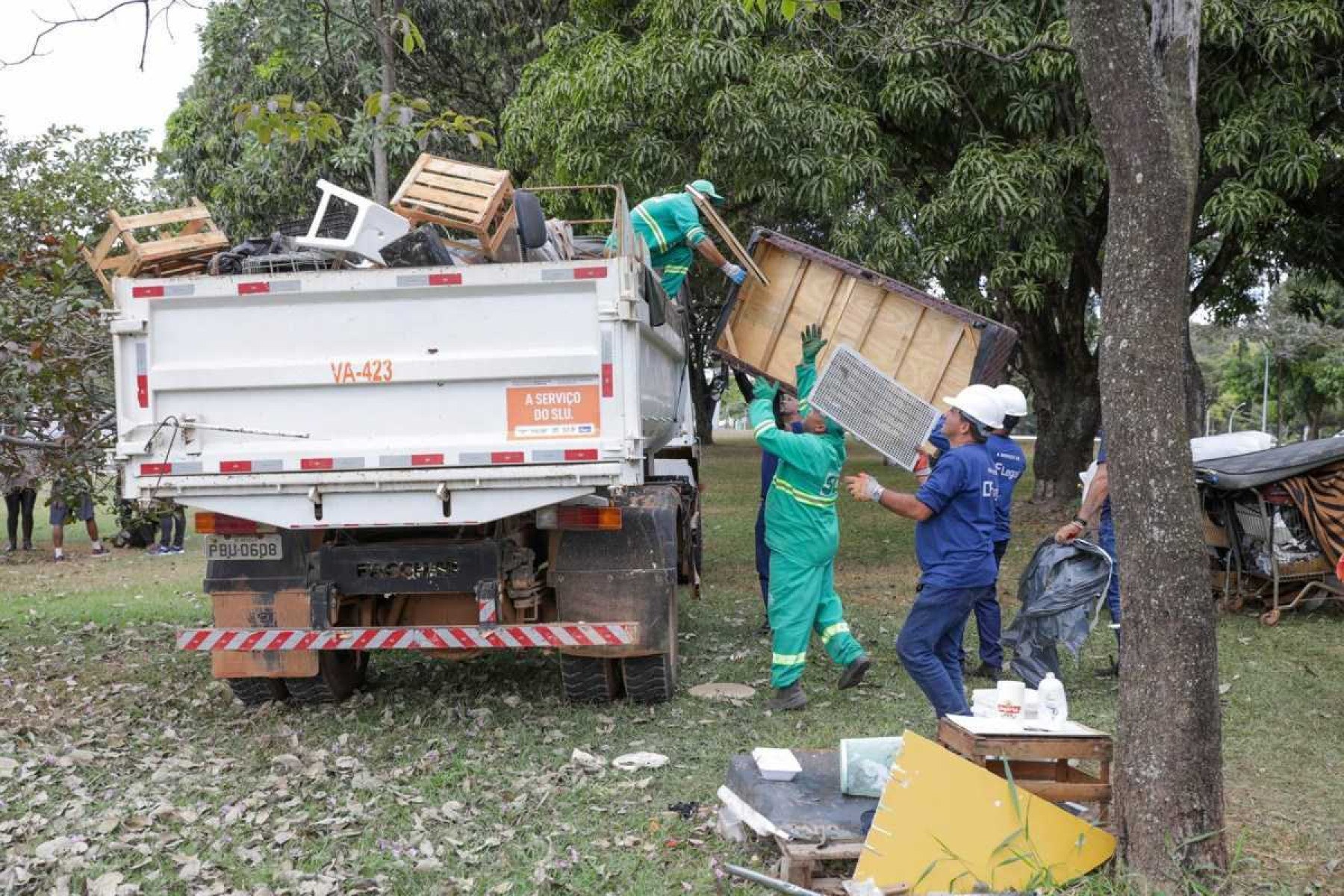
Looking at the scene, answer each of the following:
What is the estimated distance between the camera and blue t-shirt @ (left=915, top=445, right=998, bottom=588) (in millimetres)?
5582

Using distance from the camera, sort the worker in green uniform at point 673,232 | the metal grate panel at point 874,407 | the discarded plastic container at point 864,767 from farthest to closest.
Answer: the worker in green uniform at point 673,232, the metal grate panel at point 874,407, the discarded plastic container at point 864,767

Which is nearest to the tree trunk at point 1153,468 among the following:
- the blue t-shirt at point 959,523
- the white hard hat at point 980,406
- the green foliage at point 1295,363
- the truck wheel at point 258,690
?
the blue t-shirt at point 959,523

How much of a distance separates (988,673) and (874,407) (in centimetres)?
175

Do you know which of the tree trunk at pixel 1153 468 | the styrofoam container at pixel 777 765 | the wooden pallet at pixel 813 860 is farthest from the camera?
the styrofoam container at pixel 777 765

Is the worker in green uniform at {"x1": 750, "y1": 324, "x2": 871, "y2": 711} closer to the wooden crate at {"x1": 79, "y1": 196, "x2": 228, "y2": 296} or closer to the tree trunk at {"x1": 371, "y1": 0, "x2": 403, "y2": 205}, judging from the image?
the tree trunk at {"x1": 371, "y1": 0, "x2": 403, "y2": 205}

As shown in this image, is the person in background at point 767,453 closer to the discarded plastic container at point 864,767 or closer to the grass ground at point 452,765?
the grass ground at point 452,765

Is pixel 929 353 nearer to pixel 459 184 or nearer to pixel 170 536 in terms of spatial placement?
pixel 459 184

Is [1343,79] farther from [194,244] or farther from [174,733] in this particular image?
[174,733]

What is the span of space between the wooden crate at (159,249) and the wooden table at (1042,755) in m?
4.40

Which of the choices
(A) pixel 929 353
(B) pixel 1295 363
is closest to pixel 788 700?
(A) pixel 929 353

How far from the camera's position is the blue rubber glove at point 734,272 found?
8188 millimetres

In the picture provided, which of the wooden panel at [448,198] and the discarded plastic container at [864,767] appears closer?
the discarded plastic container at [864,767]

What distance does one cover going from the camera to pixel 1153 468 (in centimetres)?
396

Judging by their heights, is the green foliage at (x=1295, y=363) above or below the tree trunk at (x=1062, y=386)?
above
